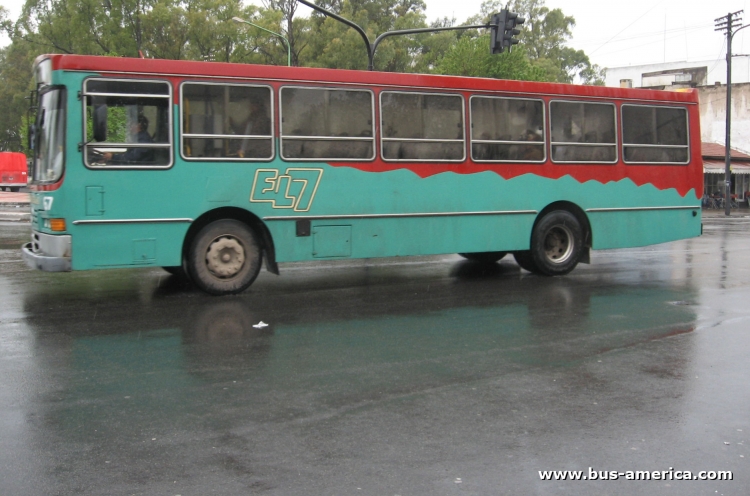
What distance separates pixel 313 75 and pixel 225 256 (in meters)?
2.70

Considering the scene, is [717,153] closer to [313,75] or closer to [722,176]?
[722,176]

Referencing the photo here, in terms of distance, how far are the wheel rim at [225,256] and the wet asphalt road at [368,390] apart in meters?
0.43

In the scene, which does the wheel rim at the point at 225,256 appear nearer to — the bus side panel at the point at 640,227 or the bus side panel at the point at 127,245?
the bus side panel at the point at 127,245

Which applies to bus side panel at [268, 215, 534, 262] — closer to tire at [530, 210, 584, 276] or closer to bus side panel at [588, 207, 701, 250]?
tire at [530, 210, 584, 276]

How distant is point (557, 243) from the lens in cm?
1286

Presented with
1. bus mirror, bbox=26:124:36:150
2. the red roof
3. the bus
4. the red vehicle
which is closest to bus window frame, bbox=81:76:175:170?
the bus

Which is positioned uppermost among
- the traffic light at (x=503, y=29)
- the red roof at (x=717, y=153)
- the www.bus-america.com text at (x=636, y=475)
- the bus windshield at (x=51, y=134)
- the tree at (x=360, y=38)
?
the tree at (x=360, y=38)

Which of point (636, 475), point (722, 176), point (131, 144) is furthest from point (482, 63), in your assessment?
point (636, 475)

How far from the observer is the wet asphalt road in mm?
4363

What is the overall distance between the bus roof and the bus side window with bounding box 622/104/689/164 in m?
0.23

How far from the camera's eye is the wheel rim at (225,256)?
10.3 metres

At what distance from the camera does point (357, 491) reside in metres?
4.09

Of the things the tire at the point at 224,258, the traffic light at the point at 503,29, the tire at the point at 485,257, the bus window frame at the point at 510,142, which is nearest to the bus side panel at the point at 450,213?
the bus window frame at the point at 510,142

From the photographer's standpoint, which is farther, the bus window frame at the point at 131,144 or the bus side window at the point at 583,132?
the bus side window at the point at 583,132
